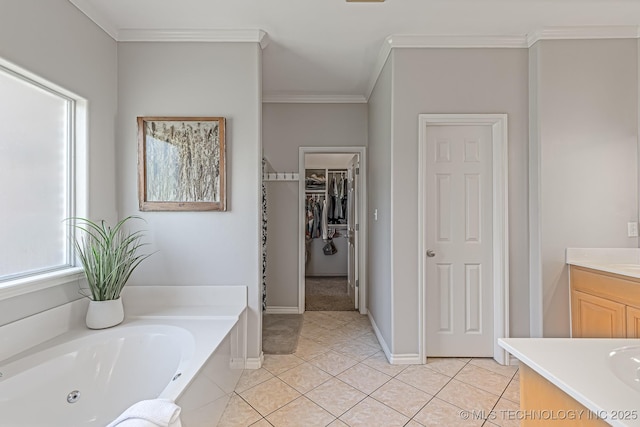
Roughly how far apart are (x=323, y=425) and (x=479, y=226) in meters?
1.88

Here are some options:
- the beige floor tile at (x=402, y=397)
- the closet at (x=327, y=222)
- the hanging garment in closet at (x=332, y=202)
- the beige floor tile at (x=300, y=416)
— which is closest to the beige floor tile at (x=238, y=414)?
the beige floor tile at (x=300, y=416)

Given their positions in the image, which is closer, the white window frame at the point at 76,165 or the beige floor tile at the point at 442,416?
the beige floor tile at the point at 442,416

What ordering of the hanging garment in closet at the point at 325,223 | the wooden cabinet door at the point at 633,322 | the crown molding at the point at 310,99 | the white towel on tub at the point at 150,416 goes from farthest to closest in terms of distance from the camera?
the hanging garment in closet at the point at 325,223 < the crown molding at the point at 310,99 < the wooden cabinet door at the point at 633,322 < the white towel on tub at the point at 150,416

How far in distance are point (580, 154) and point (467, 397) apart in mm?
1984

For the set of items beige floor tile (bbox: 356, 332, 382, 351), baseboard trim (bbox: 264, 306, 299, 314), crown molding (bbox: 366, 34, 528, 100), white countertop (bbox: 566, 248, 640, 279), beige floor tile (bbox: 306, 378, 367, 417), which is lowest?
beige floor tile (bbox: 356, 332, 382, 351)

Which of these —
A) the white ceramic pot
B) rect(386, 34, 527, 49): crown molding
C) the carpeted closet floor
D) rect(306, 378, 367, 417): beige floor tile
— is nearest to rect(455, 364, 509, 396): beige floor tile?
rect(306, 378, 367, 417): beige floor tile

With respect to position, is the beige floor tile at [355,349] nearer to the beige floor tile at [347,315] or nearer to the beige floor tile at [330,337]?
the beige floor tile at [330,337]

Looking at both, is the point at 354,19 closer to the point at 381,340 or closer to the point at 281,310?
the point at 381,340

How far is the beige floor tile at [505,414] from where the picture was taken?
5.80 ft

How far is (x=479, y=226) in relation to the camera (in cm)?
253

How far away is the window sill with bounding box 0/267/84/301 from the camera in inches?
61.0

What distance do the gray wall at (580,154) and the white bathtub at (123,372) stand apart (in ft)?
7.87

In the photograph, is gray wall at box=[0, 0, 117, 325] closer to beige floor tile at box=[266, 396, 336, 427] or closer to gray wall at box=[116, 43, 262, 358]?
gray wall at box=[116, 43, 262, 358]

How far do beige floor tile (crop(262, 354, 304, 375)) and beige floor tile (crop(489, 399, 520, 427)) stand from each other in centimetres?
137
